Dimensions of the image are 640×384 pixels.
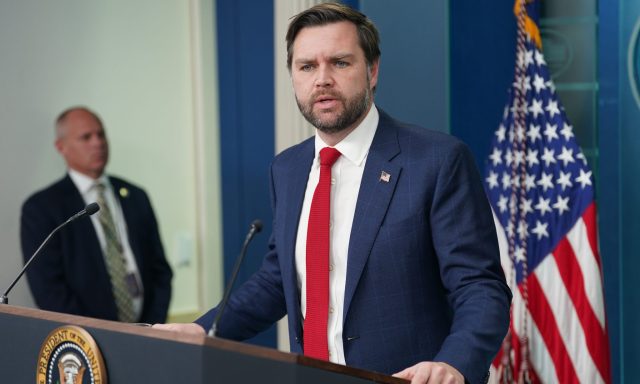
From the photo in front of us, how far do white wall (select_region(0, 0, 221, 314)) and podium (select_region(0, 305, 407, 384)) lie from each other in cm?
317

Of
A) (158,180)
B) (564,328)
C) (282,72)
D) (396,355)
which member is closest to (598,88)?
(564,328)

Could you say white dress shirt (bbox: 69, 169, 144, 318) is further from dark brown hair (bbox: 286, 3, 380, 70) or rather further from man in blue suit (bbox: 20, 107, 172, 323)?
dark brown hair (bbox: 286, 3, 380, 70)

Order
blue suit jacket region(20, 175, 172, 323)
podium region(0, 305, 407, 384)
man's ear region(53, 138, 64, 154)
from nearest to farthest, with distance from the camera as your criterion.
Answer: podium region(0, 305, 407, 384) → blue suit jacket region(20, 175, 172, 323) → man's ear region(53, 138, 64, 154)

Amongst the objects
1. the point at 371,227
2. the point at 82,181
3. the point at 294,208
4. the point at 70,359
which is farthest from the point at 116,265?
the point at 70,359

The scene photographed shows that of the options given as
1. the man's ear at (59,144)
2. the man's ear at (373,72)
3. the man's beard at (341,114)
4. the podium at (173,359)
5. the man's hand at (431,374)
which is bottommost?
the man's hand at (431,374)

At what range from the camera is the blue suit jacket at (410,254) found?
2.27 meters

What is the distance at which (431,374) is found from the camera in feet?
6.30

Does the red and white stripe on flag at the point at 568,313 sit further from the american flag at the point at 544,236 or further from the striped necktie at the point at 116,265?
the striped necktie at the point at 116,265

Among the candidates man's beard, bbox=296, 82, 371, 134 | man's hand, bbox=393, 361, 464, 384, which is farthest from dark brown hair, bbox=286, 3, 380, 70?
Answer: man's hand, bbox=393, 361, 464, 384

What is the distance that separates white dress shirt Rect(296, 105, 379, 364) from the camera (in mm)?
2404

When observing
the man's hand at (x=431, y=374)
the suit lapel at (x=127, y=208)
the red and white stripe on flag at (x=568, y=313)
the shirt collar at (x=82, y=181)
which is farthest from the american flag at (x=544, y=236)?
the shirt collar at (x=82, y=181)

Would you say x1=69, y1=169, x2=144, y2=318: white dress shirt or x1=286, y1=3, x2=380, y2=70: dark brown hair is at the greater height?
x1=286, y1=3, x2=380, y2=70: dark brown hair

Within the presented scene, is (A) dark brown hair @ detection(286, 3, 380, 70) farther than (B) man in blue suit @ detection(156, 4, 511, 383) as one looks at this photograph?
Yes

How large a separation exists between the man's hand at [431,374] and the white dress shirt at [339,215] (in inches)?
18.4
